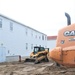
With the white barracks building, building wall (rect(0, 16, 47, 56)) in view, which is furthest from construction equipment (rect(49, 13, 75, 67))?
building wall (rect(0, 16, 47, 56))

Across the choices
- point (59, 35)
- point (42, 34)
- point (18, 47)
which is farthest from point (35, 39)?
point (59, 35)

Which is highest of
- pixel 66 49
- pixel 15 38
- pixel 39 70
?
pixel 15 38

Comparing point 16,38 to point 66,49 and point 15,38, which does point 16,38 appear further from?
point 66,49

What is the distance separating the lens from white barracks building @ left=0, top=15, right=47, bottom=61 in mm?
31438

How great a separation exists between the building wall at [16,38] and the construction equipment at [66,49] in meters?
25.2

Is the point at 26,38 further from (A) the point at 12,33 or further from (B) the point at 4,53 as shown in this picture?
(B) the point at 4,53

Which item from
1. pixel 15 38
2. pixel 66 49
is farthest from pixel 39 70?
pixel 15 38

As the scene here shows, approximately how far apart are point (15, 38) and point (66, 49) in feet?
99.5

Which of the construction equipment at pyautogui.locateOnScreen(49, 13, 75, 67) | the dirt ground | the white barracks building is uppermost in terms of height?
the white barracks building

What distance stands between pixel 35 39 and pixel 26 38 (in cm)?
648

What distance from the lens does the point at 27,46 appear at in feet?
140

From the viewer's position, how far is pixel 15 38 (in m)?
36.0

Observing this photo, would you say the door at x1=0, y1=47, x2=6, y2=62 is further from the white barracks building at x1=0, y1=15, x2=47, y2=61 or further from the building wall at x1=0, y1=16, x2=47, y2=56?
the building wall at x1=0, y1=16, x2=47, y2=56

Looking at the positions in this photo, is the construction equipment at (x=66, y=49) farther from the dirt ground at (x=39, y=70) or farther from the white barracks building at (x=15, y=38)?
the white barracks building at (x=15, y=38)
